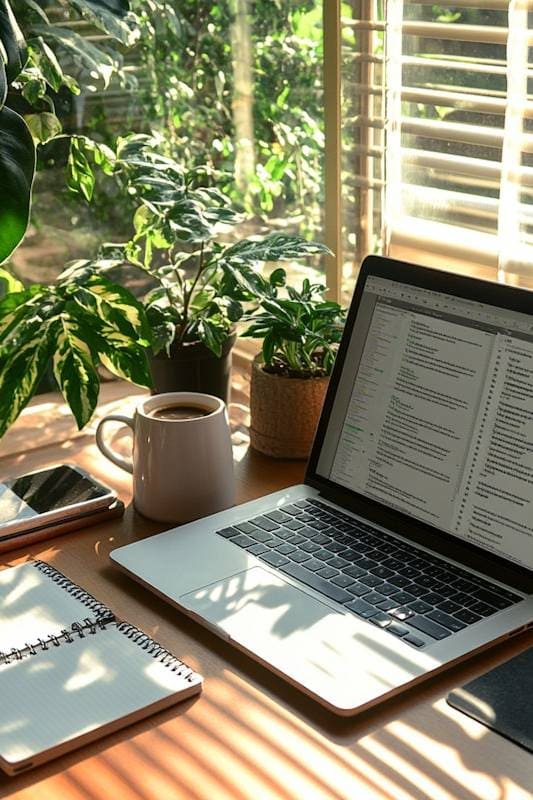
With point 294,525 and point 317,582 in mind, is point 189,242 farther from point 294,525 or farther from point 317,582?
point 317,582

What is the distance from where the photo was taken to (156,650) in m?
0.99

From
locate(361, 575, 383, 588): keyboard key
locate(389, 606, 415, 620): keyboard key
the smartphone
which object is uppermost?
the smartphone

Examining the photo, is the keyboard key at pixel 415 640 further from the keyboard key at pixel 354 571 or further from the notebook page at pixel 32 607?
the notebook page at pixel 32 607

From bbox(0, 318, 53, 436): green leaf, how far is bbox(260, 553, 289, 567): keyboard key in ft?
1.16

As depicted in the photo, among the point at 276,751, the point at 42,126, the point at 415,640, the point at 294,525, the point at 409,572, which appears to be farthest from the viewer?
the point at 42,126

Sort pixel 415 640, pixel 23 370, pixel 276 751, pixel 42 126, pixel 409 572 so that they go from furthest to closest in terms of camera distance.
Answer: pixel 42 126 < pixel 23 370 < pixel 409 572 < pixel 415 640 < pixel 276 751

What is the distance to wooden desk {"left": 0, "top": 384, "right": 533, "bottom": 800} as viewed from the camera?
82 centimetres

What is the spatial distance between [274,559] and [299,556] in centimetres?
2

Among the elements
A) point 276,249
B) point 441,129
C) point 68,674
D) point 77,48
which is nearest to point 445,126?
point 441,129

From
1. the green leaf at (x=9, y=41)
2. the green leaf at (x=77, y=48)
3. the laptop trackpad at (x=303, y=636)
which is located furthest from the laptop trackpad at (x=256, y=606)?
the green leaf at (x=77, y=48)

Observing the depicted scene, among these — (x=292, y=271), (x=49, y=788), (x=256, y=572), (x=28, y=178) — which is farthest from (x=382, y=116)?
(x=49, y=788)

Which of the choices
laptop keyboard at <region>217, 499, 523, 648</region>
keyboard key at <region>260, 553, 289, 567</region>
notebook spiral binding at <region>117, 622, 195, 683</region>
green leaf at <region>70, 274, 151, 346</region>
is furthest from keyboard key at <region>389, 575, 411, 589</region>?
green leaf at <region>70, 274, 151, 346</region>

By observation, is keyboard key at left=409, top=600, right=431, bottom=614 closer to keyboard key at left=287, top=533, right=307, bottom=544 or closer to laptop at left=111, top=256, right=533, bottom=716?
laptop at left=111, top=256, right=533, bottom=716

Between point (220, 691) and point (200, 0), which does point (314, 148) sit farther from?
point (220, 691)
